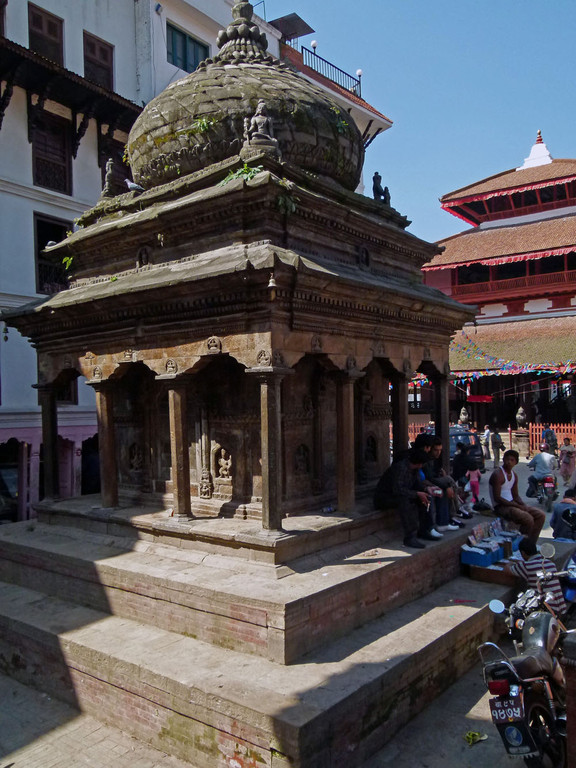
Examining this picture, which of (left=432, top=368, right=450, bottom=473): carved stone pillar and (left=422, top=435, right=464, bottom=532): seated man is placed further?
(left=432, top=368, right=450, bottom=473): carved stone pillar

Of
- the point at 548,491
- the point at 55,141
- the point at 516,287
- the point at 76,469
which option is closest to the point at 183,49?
the point at 55,141

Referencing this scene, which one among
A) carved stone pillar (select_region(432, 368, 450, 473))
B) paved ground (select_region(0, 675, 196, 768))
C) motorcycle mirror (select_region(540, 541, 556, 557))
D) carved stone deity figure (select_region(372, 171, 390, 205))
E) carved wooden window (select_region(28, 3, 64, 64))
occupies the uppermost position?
carved wooden window (select_region(28, 3, 64, 64))

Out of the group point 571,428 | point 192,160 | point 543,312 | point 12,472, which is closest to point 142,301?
point 192,160

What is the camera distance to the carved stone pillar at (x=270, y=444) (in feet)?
20.3

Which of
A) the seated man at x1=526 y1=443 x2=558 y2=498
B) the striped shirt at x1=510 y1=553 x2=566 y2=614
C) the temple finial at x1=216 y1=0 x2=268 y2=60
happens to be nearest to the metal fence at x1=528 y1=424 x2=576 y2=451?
the seated man at x1=526 y1=443 x2=558 y2=498

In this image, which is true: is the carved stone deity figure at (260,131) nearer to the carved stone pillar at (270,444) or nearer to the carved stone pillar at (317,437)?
the carved stone pillar at (270,444)

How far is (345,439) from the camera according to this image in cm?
722

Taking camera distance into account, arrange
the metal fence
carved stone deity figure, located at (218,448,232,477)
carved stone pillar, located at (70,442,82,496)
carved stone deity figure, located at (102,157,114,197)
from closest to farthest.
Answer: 1. carved stone deity figure, located at (218,448,232,477)
2. carved stone deity figure, located at (102,157,114,197)
3. carved stone pillar, located at (70,442,82,496)
4. the metal fence

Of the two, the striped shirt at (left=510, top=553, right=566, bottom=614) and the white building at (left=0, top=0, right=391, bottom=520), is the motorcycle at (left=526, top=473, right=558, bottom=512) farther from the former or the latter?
the white building at (left=0, top=0, right=391, bottom=520)

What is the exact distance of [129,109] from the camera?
53.2 feet

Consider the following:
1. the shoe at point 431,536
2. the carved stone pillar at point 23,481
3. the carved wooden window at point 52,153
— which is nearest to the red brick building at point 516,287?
the carved wooden window at point 52,153

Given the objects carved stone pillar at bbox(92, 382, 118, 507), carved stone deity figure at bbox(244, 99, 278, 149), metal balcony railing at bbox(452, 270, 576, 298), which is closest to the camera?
carved stone deity figure at bbox(244, 99, 278, 149)

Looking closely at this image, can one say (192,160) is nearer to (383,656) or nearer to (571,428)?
(383,656)

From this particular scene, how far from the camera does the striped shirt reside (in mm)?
6070
